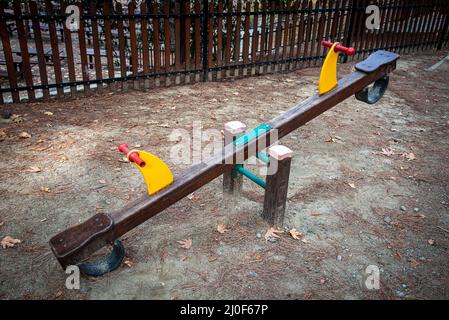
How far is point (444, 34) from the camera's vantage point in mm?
9797

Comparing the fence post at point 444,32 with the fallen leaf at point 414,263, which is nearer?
the fallen leaf at point 414,263

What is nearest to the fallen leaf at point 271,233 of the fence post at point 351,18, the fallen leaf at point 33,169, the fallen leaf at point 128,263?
the fallen leaf at point 128,263

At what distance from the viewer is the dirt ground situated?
2785 millimetres

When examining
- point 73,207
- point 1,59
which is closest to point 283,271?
point 73,207

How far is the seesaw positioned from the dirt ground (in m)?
0.25

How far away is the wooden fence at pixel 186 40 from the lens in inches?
223

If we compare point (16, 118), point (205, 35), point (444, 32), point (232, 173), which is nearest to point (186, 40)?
point (205, 35)

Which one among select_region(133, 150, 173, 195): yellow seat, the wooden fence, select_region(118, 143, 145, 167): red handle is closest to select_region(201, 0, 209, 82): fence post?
the wooden fence

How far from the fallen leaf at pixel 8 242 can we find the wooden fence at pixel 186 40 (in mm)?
3181

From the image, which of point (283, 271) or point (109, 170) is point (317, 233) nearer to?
point (283, 271)

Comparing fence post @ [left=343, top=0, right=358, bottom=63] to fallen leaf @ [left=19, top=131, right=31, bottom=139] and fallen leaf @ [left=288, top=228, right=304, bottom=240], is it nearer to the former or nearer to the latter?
fallen leaf @ [left=288, top=228, right=304, bottom=240]

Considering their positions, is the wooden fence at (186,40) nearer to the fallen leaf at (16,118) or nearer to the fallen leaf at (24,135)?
the fallen leaf at (16,118)

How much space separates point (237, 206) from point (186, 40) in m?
3.81
